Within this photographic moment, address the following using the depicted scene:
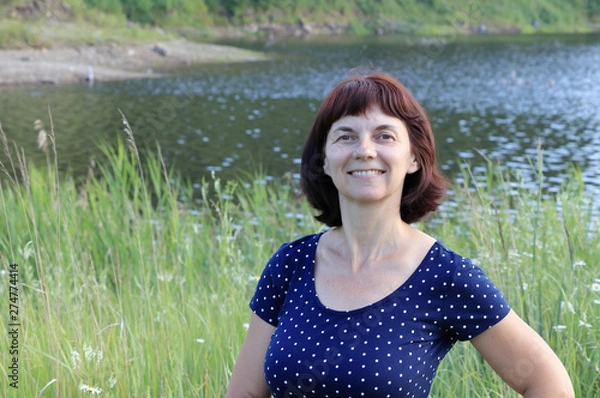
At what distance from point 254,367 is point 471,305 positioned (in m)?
0.55

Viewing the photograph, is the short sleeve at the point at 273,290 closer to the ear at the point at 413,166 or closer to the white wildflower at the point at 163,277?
the ear at the point at 413,166

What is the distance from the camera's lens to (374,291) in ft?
6.18

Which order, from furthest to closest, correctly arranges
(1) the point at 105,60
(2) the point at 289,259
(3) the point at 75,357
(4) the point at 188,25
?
(4) the point at 188,25 < (1) the point at 105,60 < (3) the point at 75,357 < (2) the point at 289,259

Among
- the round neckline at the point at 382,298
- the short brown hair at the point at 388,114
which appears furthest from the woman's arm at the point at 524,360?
the short brown hair at the point at 388,114

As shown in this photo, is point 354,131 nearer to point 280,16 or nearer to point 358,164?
point 358,164

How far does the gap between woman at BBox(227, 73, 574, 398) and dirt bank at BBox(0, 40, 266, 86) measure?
23.3m

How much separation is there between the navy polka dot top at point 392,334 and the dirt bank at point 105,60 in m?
23.5

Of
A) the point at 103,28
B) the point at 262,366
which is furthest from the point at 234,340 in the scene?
the point at 103,28

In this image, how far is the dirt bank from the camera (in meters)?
25.0

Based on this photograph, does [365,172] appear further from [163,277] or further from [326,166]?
[163,277]

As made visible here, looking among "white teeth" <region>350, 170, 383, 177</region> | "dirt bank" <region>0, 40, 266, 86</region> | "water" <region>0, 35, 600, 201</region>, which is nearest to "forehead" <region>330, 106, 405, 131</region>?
"white teeth" <region>350, 170, 383, 177</region>

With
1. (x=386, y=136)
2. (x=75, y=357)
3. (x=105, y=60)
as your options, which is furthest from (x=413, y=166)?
(x=105, y=60)

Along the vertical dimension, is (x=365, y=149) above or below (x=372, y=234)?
above

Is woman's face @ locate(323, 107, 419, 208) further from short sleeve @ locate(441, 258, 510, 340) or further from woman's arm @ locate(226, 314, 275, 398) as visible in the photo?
woman's arm @ locate(226, 314, 275, 398)
